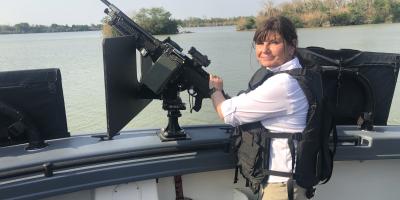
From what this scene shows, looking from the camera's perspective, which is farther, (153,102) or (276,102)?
(153,102)

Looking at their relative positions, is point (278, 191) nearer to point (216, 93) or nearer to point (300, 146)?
point (300, 146)

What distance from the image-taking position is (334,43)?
11836 millimetres

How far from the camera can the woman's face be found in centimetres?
158

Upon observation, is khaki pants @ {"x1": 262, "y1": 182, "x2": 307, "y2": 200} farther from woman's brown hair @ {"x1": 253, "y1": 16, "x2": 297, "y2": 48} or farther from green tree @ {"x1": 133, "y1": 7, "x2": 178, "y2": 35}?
green tree @ {"x1": 133, "y1": 7, "x2": 178, "y2": 35}

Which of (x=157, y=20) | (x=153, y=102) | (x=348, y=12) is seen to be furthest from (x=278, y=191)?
(x=348, y=12)

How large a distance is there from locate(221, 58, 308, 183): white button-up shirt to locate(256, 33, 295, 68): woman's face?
25 millimetres

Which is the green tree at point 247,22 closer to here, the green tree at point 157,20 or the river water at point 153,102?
the river water at point 153,102

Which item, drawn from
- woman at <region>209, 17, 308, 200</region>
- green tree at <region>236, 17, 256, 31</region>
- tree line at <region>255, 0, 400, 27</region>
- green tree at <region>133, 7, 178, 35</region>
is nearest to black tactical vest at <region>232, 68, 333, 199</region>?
woman at <region>209, 17, 308, 200</region>

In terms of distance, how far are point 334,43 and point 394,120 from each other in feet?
23.3

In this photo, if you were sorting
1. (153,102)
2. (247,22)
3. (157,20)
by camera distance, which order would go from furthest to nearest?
(157,20) < (247,22) < (153,102)

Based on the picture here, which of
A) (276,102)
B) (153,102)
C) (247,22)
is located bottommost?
(153,102)

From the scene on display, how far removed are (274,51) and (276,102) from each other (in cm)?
21

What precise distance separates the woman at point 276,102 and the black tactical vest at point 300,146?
0.7 inches

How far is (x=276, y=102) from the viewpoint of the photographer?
153 centimetres
